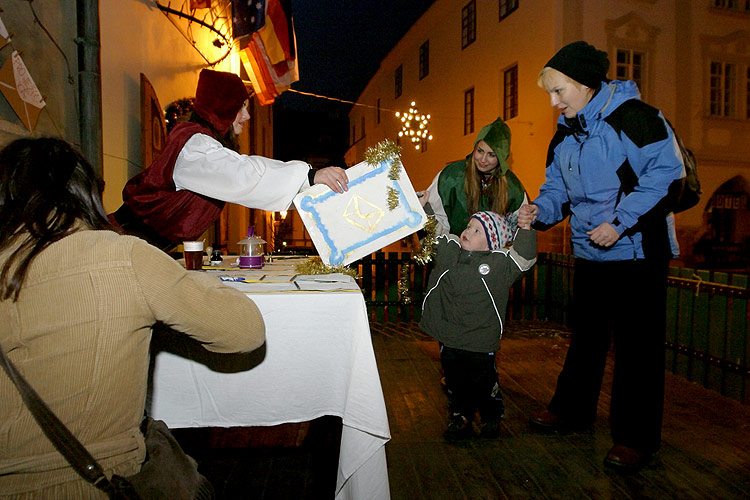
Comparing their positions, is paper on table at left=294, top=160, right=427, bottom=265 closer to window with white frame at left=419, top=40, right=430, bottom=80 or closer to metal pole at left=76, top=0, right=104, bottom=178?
metal pole at left=76, top=0, right=104, bottom=178

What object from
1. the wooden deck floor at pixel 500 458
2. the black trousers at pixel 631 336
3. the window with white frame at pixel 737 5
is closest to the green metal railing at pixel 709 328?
the wooden deck floor at pixel 500 458

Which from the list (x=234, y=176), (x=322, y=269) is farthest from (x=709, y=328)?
(x=234, y=176)

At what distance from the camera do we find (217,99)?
2.67 metres

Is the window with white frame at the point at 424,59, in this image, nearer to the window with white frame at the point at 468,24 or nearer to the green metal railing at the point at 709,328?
the window with white frame at the point at 468,24

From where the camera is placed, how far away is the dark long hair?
1.03 meters

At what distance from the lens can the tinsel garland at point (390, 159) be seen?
234cm

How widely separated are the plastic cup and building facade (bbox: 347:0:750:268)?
33.3 feet

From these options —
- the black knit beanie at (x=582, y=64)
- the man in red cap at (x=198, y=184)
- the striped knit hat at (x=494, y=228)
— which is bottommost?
the striped knit hat at (x=494, y=228)

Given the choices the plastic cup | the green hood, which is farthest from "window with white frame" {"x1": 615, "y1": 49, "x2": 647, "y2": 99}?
the plastic cup

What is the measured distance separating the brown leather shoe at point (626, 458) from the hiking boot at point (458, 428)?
805 millimetres

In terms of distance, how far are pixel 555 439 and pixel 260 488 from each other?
1854mm

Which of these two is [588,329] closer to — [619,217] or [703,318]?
[619,217]

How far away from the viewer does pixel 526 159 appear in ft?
41.5

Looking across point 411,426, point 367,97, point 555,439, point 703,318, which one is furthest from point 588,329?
point 367,97
